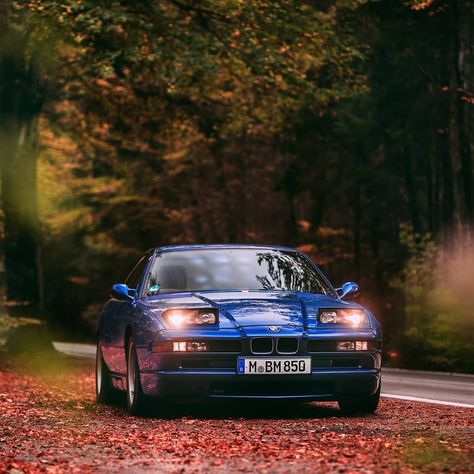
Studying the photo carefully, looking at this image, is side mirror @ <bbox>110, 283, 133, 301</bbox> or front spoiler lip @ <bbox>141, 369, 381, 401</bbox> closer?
front spoiler lip @ <bbox>141, 369, 381, 401</bbox>

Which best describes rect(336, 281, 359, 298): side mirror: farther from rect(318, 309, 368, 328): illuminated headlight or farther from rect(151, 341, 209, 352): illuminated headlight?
rect(151, 341, 209, 352): illuminated headlight

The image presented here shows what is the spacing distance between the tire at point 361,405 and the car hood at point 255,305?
0.89 m

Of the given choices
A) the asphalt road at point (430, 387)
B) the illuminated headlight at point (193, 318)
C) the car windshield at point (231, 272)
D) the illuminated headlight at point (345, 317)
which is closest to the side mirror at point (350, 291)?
the car windshield at point (231, 272)

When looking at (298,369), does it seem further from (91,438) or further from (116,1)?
(116,1)

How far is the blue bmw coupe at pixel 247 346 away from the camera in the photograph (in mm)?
12086

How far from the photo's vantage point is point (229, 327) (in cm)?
1210

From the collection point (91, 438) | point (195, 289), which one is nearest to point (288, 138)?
point (195, 289)

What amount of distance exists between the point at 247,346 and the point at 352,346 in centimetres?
103

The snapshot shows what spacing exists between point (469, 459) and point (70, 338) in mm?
53477

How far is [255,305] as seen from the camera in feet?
40.9

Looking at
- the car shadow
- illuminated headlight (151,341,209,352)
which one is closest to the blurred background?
the car shadow

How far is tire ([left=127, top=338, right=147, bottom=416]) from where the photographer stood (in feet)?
41.2

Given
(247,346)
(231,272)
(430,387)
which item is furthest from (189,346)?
(430,387)

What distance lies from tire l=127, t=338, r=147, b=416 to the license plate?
1.06 m
